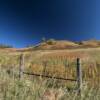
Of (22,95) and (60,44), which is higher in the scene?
(60,44)

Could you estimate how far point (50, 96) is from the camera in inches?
205

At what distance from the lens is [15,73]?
660cm

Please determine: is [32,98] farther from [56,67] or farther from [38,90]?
[56,67]

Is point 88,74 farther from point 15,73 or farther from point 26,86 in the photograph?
point 26,86

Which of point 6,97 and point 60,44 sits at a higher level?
point 60,44

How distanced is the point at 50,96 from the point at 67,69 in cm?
1379

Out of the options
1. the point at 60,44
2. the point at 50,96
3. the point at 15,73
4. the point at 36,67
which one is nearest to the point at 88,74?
the point at 36,67

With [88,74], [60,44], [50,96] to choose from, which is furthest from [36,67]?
[60,44]

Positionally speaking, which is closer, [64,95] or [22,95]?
[22,95]

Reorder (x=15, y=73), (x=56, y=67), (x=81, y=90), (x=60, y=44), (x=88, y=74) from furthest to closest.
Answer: (x=60, y=44)
(x=56, y=67)
(x=88, y=74)
(x=15, y=73)
(x=81, y=90)

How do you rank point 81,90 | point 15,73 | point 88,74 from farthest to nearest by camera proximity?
point 88,74 → point 15,73 → point 81,90

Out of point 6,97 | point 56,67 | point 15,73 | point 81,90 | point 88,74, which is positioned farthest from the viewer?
point 56,67

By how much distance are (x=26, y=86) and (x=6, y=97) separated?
2.11ft

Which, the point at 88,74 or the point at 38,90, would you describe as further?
the point at 88,74
